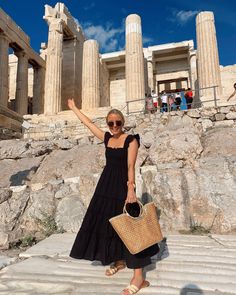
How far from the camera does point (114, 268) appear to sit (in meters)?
2.88

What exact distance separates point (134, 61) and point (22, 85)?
9.72 meters

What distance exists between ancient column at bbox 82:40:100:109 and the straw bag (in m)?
17.9

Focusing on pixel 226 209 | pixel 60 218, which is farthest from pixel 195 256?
pixel 60 218

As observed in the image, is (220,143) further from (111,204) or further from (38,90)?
(38,90)

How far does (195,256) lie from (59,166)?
5116mm

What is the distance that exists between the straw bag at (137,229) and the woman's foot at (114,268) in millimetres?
536

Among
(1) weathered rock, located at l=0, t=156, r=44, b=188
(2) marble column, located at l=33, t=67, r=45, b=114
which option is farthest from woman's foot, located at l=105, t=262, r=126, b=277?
(2) marble column, located at l=33, t=67, r=45, b=114

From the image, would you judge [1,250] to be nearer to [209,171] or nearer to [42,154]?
[209,171]

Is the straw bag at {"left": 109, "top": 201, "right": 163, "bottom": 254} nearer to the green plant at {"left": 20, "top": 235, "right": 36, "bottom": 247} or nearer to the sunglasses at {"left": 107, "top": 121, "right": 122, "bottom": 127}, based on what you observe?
the sunglasses at {"left": 107, "top": 121, "right": 122, "bottom": 127}

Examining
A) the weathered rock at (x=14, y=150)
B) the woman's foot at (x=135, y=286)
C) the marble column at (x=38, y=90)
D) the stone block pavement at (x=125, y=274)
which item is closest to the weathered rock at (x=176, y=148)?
the stone block pavement at (x=125, y=274)

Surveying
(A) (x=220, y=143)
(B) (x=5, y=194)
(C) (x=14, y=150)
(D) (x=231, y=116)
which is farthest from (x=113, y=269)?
(D) (x=231, y=116)

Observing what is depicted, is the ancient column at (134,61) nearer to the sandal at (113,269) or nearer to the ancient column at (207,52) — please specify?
the ancient column at (207,52)

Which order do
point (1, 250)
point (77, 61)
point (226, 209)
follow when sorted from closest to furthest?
point (1, 250)
point (226, 209)
point (77, 61)

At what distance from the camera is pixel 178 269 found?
2.96 metres
